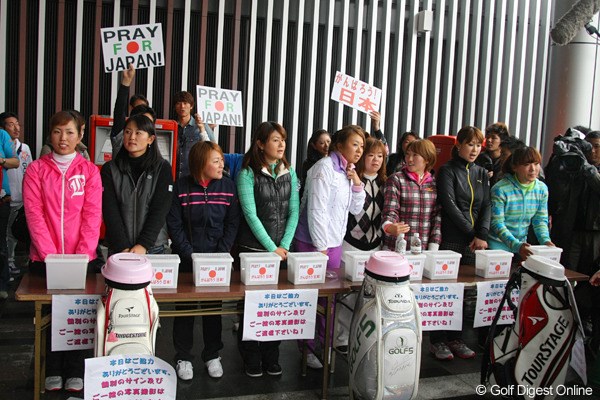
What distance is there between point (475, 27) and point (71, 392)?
8152 mm

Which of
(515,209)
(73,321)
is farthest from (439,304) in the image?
(73,321)

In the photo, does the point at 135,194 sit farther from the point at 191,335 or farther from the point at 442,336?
the point at 442,336

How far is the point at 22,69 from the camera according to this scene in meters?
7.22

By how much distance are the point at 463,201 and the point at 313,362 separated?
5.17ft

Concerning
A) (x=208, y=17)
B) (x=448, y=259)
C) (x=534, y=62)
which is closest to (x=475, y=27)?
(x=534, y=62)

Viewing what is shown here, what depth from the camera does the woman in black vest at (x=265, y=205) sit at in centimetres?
370

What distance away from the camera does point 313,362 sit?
12.9ft

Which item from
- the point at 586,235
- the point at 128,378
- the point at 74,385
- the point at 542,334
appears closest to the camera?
the point at 128,378

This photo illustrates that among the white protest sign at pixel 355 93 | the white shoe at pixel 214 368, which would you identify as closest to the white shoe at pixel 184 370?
the white shoe at pixel 214 368

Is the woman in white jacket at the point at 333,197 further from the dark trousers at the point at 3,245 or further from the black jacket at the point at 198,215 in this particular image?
the dark trousers at the point at 3,245

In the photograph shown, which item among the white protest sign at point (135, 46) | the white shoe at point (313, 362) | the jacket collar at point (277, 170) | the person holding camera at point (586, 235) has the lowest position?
the white shoe at point (313, 362)

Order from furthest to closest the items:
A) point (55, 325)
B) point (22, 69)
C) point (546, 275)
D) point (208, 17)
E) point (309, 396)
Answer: point (208, 17) < point (22, 69) < point (309, 396) < point (546, 275) < point (55, 325)

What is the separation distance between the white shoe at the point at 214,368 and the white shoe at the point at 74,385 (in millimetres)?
779

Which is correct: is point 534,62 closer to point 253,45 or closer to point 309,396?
point 253,45
